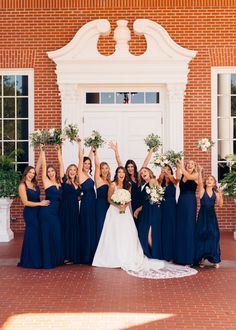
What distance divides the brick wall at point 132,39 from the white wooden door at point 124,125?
72cm

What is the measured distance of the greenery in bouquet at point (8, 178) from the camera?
11.6 m

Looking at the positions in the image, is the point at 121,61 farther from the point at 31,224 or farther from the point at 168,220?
the point at 31,224

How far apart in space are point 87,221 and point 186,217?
1.67 meters

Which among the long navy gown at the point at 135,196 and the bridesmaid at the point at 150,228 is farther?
the long navy gown at the point at 135,196

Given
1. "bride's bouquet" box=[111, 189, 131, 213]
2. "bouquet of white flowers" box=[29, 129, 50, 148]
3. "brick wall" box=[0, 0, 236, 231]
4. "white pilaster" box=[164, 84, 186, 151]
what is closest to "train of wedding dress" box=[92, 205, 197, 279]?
"bride's bouquet" box=[111, 189, 131, 213]

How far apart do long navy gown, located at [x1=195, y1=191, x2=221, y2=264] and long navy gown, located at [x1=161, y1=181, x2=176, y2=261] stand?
1.57 feet

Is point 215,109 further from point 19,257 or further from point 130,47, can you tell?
point 19,257

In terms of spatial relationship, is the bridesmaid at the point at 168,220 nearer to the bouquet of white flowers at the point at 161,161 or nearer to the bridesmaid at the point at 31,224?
the bouquet of white flowers at the point at 161,161

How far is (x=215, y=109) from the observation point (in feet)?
42.6

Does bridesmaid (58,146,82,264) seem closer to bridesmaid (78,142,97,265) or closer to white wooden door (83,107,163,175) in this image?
bridesmaid (78,142,97,265)

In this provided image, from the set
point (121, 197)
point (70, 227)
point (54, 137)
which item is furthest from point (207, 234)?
point (54, 137)

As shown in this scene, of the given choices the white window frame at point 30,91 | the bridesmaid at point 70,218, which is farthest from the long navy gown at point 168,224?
the white window frame at point 30,91

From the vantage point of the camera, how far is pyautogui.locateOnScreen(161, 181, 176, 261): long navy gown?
30.5ft

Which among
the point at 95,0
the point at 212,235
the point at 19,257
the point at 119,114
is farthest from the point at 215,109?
the point at 19,257
